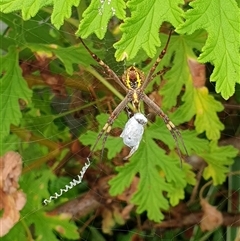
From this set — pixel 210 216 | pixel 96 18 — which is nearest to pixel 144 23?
pixel 96 18

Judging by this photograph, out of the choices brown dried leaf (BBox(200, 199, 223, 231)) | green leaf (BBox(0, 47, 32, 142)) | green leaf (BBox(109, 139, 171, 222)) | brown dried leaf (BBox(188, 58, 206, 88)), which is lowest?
brown dried leaf (BBox(200, 199, 223, 231))

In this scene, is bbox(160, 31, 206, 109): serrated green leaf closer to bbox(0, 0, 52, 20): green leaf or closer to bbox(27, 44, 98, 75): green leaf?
bbox(27, 44, 98, 75): green leaf

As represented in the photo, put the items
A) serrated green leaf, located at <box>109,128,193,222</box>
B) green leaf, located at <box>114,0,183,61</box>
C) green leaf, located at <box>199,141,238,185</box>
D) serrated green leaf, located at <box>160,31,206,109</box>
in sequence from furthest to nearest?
green leaf, located at <box>199,141,238,185</box>
serrated green leaf, located at <box>109,128,193,222</box>
serrated green leaf, located at <box>160,31,206,109</box>
green leaf, located at <box>114,0,183,61</box>

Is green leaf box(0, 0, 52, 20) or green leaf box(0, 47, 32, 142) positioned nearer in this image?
green leaf box(0, 0, 52, 20)

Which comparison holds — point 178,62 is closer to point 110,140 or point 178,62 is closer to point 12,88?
point 110,140

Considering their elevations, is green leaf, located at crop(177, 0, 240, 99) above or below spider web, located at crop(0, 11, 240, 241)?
above

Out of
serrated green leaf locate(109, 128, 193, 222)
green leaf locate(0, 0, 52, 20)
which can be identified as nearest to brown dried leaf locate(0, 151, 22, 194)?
serrated green leaf locate(109, 128, 193, 222)

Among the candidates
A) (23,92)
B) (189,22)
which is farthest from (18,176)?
(189,22)
